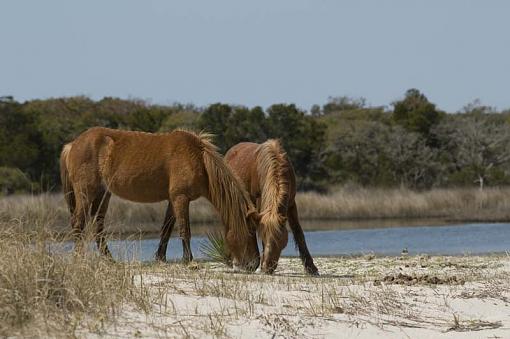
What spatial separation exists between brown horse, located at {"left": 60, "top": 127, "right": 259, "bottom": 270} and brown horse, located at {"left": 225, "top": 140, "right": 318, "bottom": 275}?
0.78ft

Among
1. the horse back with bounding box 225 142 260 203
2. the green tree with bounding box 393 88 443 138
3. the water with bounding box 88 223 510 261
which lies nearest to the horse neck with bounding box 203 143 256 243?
→ the horse back with bounding box 225 142 260 203

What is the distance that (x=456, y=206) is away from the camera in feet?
103

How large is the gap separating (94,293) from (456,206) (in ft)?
84.5

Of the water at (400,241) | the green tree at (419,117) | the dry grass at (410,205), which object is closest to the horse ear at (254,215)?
the water at (400,241)

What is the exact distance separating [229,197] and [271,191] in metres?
0.48

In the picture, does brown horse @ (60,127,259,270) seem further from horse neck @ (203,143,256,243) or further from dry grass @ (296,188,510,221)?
dry grass @ (296,188,510,221)

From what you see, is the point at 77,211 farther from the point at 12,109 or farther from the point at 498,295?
the point at 12,109

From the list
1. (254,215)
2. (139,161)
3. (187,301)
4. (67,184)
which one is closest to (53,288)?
(187,301)

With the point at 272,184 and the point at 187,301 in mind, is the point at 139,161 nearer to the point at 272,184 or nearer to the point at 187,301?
the point at 272,184

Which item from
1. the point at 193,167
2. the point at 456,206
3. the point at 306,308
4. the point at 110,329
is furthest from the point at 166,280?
the point at 456,206

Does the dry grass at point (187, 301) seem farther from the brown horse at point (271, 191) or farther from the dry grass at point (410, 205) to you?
the dry grass at point (410, 205)

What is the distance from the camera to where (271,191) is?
35.8 feet

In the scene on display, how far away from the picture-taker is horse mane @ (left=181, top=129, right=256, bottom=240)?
10.8 metres

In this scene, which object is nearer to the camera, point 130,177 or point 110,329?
point 110,329
